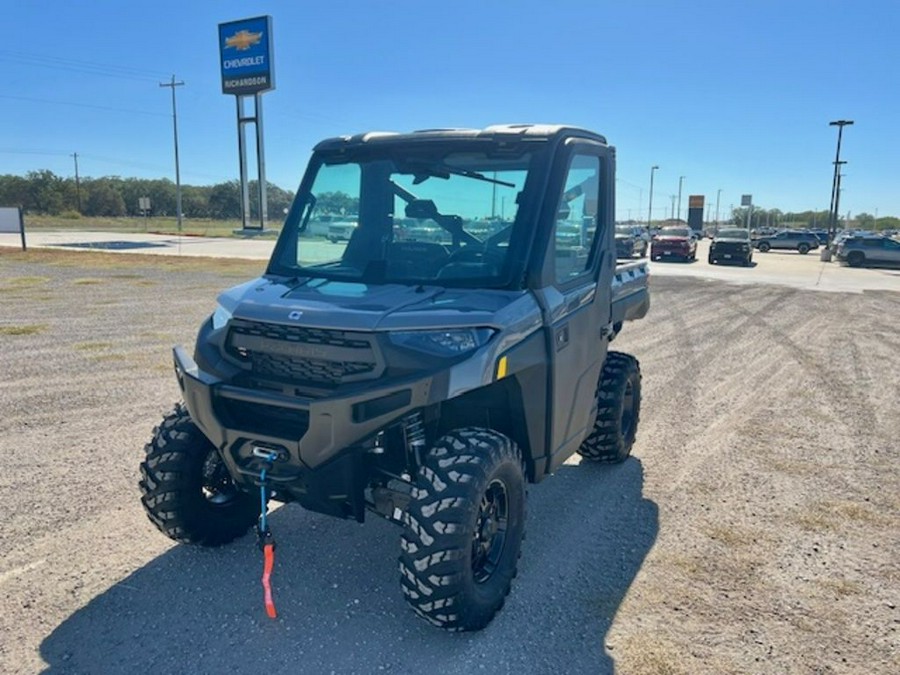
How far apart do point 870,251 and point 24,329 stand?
34.8 meters

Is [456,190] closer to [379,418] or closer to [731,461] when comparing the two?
[379,418]

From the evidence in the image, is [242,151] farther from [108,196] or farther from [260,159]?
[108,196]

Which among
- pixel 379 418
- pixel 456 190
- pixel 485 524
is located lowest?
pixel 485 524

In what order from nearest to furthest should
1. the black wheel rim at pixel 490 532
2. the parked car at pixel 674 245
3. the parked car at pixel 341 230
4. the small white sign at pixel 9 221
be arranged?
the black wheel rim at pixel 490 532 < the parked car at pixel 341 230 < the small white sign at pixel 9 221 < the parked car at pixel 674 245

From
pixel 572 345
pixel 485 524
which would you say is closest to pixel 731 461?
pixel 572 345

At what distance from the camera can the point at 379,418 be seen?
2.89 metres

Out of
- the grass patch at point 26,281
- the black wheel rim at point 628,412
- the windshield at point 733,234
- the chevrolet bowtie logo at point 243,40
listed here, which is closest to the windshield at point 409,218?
the black wheel rim at point 628,412

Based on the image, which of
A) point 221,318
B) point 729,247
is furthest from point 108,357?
point 729,247

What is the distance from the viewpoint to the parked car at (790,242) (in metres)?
46.4

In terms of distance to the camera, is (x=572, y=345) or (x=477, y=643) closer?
(x=477, y=643)

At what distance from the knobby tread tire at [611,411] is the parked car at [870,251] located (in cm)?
3295

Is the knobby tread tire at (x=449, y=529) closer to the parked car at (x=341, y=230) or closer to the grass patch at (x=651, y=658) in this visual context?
the grass patch at (x=651, y=658)

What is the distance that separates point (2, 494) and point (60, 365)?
4361mm

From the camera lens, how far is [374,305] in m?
3.17
